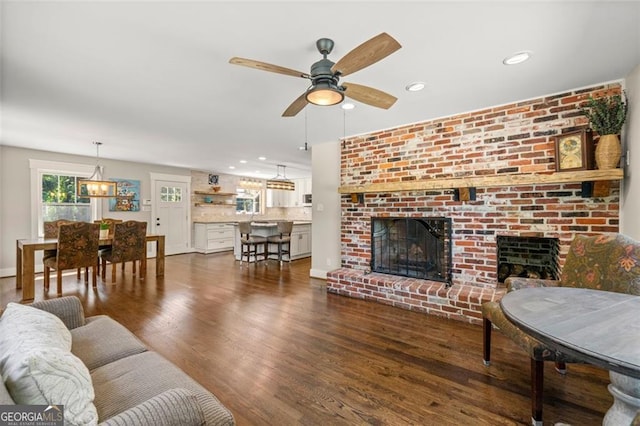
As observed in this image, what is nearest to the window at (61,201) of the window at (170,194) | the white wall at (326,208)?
the window at (170,194)

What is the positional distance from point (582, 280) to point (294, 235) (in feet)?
17.2

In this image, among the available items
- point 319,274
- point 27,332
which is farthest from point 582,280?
point 319,274

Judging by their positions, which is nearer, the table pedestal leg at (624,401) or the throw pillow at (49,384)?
the throw pillow at (49,384)

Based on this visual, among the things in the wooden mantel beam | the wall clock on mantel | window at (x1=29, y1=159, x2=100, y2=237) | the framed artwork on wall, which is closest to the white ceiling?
the wall clock on mantel

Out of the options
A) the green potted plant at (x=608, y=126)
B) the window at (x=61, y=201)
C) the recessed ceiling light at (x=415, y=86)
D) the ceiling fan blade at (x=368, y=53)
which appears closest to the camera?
the ceiling fan blade at (x=368, y=53)

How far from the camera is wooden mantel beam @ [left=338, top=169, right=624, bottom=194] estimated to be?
2.48 metres

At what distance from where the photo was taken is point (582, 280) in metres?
1.97

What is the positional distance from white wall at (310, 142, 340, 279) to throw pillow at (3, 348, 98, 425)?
3.85 metres

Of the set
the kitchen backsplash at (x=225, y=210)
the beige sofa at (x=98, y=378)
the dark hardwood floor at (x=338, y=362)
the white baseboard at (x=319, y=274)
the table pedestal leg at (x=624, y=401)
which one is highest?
the kitchen backsplash at (x=225, y=210)

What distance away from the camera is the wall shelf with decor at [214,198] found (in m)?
8.12

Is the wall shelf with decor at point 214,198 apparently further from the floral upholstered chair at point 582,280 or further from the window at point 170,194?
the floral upholstered chair at point 582,280

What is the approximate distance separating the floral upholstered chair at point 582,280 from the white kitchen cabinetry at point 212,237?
699cm

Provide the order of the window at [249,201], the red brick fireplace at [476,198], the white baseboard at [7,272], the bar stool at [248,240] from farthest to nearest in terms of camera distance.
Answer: the window at [249,201] → the bar stool at [248,240] → the white baseboard at [7,272] → the red brick fireplace at [476,198]

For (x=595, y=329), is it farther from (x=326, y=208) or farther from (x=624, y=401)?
(x=326, y=208)
